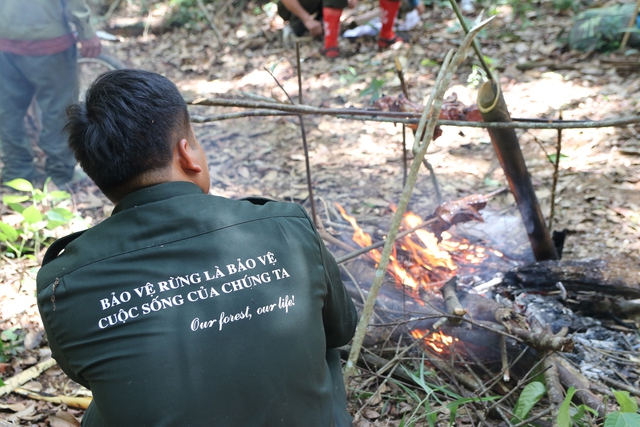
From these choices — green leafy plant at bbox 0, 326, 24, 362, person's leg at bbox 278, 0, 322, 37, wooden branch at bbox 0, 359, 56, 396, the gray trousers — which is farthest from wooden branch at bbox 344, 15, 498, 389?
person's leg at bbox 278, 0, 322, 37

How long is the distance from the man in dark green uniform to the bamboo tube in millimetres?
1402

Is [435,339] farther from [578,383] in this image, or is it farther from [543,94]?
[543,94]

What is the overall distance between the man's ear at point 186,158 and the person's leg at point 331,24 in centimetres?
653

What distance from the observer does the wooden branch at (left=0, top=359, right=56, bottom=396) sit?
9.49 feet

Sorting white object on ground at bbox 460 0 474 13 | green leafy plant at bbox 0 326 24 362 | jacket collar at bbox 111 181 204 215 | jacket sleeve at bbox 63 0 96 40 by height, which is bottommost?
green leafy plant at bbox 0 326 24 362

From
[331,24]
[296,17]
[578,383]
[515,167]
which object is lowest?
[296,17]

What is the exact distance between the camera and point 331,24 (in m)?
7.86

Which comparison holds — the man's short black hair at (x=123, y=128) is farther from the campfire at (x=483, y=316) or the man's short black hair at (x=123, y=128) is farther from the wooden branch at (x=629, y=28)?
the wooden branch at (x=629, y=28)

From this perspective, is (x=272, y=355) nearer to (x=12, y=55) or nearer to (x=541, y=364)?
(x=541, y=364)

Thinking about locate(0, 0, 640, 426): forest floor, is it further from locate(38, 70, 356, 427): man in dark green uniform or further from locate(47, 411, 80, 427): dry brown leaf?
locate(38, 70, 356, 427): man in dark green uniform

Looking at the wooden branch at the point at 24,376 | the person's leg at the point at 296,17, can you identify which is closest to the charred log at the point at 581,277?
the wooden branch at the point at 24,376

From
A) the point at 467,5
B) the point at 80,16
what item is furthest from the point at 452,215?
the point at 467,5

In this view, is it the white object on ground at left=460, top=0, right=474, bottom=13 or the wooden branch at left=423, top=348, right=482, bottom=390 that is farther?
the white object on ground at left=460, top=0, right=474, bottom=13

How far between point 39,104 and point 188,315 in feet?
15.0
